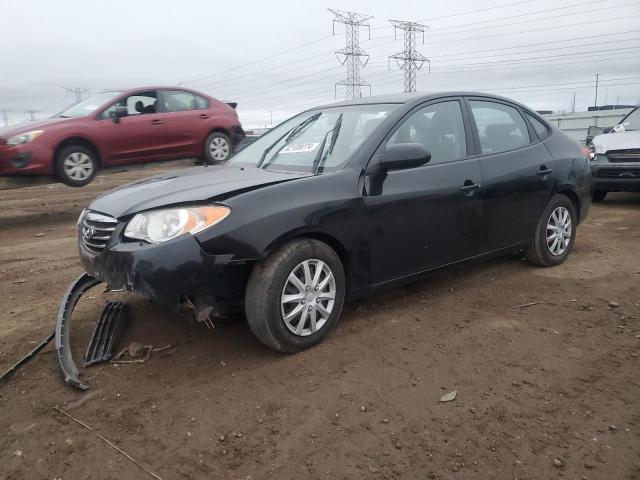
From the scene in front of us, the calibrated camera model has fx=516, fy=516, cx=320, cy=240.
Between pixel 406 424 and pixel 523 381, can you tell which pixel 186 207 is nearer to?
pixel 406 424

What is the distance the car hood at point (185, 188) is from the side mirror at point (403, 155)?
0.52 meters

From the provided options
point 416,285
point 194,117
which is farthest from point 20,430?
point 194,117

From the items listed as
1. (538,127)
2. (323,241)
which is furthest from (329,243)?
(538,127)

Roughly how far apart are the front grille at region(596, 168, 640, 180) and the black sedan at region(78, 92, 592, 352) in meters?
3.90

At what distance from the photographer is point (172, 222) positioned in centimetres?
286

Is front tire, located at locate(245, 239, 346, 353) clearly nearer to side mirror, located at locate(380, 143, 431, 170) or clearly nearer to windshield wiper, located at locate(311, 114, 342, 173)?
windshield wiper, located at locate(311, 114, 342, 173)

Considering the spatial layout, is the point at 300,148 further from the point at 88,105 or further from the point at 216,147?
the point at 216,147

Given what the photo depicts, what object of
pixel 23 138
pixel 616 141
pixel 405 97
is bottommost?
pixel 616 141

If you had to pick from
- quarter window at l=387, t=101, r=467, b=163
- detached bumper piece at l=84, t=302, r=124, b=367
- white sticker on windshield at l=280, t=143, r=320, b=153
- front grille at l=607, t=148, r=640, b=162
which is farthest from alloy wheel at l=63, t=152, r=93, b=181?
front grille at l=607, t=148, r=640, b=162

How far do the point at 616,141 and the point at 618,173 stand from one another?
0.65 meters

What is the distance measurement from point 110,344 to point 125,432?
943mm

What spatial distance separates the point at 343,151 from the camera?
3.53m

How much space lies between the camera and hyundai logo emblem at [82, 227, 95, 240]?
3.16 m

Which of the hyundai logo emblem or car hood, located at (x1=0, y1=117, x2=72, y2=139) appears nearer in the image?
the hyundai logo emblem
